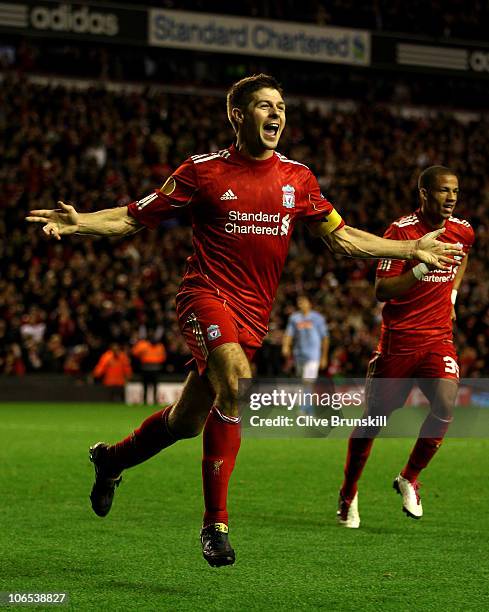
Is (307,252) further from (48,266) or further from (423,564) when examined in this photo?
(423,564)

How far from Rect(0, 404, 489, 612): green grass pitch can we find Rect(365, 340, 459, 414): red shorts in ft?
2.81

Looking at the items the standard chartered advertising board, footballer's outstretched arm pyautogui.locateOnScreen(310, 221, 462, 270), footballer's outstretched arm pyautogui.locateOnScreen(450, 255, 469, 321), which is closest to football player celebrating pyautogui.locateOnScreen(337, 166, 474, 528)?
footballer's outstretched arm pyautogui.locateOnScreen(450, 255, 469, 321)

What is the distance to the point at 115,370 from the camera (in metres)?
23.2

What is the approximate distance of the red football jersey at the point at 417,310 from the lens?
27.0ft

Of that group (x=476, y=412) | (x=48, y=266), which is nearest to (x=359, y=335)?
(x=476, y=412)

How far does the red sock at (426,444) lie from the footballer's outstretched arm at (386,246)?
2.11 m

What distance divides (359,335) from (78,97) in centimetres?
1122

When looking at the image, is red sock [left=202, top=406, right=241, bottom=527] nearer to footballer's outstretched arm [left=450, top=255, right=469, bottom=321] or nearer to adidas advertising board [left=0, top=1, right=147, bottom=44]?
footballer's outstretched arm [left=450, top=255, right=469, bottom=321]

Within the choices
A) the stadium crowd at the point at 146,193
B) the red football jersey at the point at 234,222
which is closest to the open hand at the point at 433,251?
the red football jersey at the point at 234,222

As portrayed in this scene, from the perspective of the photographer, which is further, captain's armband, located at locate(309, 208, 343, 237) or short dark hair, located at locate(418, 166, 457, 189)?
short dark hair, located at locate(418, 166, 457, 189)

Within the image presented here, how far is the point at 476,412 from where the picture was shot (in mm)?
20734

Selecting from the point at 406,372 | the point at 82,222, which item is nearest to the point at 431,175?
the point at 406,372

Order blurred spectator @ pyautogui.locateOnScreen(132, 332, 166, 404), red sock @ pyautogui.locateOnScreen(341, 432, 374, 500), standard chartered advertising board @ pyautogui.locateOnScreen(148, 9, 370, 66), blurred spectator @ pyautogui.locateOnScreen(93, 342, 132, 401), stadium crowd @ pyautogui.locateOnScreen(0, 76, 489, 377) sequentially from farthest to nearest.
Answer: standard chartered advertising board @ pyautogui.locateOnScreen(148, 9, 370, 66)
stadium crowd @ pyautogui.locateOnScreen(0, 76, 489, 377)
blurred spectator @ pyautogui.locateOnScreen(132, 332, 166, 404)
blurred spectator @ pyautogui.locateOnScreen(93, 342, 132, 401)
red sock @ pyautogui.locateOnScreen(341, 432, 374, 500)

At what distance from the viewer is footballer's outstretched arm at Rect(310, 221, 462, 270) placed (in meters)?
6.26
